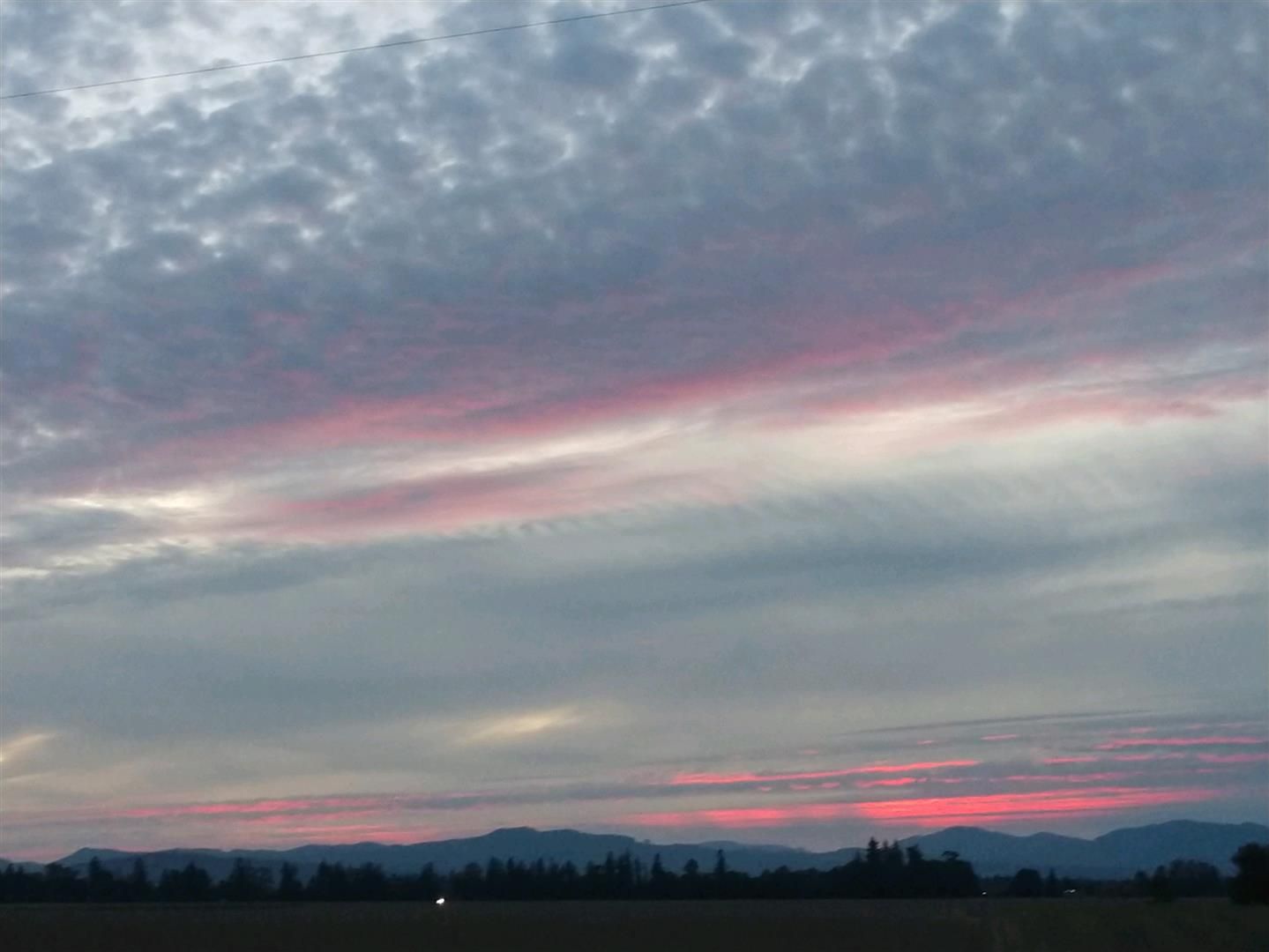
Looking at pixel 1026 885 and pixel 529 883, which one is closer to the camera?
pixel 529 883

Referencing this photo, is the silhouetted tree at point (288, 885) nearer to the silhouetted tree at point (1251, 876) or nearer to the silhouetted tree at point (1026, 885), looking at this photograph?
the silhouetted tree at point (1026, 885)

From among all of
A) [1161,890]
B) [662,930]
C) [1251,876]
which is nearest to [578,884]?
[1161,890]

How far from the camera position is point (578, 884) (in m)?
122

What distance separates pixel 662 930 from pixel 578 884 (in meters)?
72.3

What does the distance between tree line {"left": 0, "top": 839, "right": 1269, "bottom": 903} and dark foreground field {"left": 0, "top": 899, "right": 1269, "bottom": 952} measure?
37.7 m

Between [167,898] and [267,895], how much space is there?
23.7ft

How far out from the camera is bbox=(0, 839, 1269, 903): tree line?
364ft

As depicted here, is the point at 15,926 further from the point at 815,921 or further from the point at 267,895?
the point at 267,895

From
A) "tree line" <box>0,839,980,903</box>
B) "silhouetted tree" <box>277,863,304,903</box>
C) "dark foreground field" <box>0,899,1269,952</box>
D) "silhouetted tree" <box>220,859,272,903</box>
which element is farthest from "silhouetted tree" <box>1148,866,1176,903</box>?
"silhouetted tree" <box>220,859,272,903</box>

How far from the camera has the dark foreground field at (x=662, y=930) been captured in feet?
145

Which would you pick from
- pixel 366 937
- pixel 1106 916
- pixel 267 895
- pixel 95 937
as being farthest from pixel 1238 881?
pixel 267 895

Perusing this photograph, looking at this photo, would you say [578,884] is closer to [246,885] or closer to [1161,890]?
[246,885]

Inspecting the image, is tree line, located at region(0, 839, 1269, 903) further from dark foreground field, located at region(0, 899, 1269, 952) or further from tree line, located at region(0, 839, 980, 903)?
dark foreground field, located at region(0, 899, 1269, 952)

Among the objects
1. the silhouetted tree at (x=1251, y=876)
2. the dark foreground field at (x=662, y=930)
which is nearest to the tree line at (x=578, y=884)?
the silhouetted tree at (x=1251, y=876)
